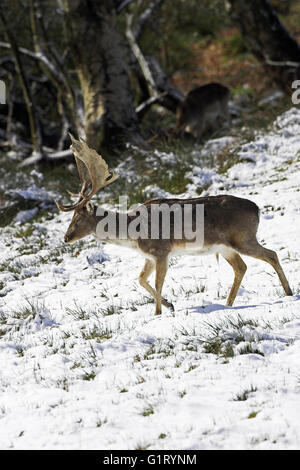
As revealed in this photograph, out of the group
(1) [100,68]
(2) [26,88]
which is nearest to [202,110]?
(1) [100,68]

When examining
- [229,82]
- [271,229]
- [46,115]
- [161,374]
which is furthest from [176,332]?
[229,82]

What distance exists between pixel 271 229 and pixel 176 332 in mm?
3526

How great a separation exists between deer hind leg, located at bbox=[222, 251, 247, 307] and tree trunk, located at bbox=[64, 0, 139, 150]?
8.27 metres

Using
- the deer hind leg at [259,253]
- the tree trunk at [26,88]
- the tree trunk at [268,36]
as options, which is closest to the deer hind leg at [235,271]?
the deer hind leg at [259,253]

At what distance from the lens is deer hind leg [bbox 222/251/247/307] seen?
20.5 feet

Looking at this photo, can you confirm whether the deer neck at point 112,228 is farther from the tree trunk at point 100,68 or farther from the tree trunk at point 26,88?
the tree trunk at point 26,88

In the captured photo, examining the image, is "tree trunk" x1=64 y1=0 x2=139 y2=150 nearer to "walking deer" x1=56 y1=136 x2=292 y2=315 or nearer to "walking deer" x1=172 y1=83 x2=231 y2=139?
"walking deer" x1=172 y1=83 x2=231 y2=139

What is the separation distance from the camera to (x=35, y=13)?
1670 cm

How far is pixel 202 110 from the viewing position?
1605cm

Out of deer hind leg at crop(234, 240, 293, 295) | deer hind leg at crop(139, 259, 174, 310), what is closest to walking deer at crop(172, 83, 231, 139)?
deer hind leg at crop(139, 259, 174, 310)

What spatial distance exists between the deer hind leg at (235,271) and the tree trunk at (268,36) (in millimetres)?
12449

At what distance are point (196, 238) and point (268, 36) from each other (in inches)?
531

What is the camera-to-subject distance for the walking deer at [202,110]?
51.4ft
